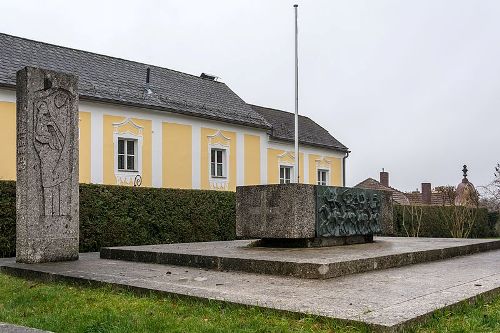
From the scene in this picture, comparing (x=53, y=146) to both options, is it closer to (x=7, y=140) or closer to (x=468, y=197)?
(x=7, y=140)

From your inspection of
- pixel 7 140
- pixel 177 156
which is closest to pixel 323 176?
pixel 177 156

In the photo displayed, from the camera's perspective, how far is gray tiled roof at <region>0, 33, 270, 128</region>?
2017 centimetres

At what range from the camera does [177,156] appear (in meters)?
23.3

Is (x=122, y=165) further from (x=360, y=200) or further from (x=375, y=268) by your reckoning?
(x=375, y=268)

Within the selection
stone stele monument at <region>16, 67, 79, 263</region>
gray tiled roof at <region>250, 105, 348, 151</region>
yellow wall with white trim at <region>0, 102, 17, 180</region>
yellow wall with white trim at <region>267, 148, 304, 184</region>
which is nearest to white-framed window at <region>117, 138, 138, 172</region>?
yellow wall with white trim at <region>0, 102, 17, 180</region>

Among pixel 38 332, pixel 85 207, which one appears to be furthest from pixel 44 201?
pixel 38 332

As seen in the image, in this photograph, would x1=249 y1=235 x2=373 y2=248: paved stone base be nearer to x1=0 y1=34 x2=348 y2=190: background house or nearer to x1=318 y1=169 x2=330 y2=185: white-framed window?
x1=0 y1=34 x2=348 y2=190: background house

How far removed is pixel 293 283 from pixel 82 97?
14.4 metres

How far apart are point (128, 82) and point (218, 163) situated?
5329 mm

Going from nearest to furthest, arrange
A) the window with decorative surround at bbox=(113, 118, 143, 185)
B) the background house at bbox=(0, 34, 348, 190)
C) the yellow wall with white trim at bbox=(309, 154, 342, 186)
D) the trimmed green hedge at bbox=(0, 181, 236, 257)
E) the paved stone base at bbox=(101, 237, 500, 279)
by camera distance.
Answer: the paved stone base at bbox=(101, 237, 500, 279)
the trimmed green hedge at bbox=(0, 181, 236, 257)
the background house at bbox=(0, 34, 348, 190)
the window with decorative surround at bbox=(113, 118, 143, 185)
the yellow wall with white trim at bbox=(309, 154, 342, 186)

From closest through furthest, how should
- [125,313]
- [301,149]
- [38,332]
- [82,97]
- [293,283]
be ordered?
[38,332], [125,313], [293,283], [82,97], [301,149]

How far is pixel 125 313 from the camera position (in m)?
5.75

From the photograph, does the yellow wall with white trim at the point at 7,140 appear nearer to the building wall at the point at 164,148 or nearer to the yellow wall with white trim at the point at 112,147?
the building wall at the point at 164,148

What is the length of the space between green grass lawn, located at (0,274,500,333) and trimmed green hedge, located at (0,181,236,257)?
6.53 metres
